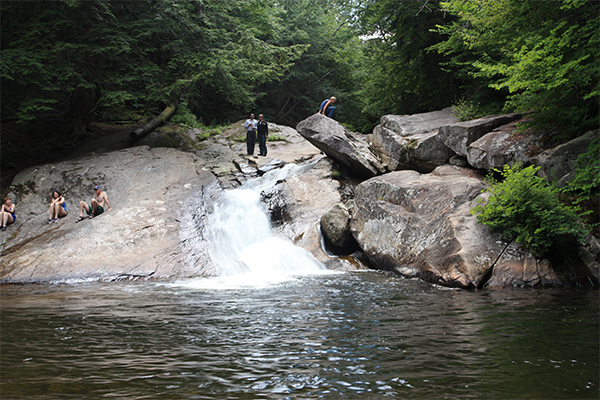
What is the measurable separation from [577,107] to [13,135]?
2211 centimetres

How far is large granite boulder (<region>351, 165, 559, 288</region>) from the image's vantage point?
9.04 metres

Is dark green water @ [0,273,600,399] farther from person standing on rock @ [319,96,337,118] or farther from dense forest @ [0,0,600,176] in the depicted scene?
person standing on rock @ [319,96,337,118]

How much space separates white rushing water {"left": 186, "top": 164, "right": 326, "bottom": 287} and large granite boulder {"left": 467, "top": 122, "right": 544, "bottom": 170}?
5.70 meters

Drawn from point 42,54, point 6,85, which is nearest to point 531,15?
point 42,54

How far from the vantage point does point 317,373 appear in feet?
13.3

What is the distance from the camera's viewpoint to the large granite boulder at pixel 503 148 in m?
10.8

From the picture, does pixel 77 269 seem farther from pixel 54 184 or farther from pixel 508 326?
pixel 508 326

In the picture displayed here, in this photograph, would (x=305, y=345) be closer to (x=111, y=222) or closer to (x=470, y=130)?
(x=111, y=222)

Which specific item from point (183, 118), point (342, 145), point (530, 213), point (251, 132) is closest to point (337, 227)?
point (342, 145)

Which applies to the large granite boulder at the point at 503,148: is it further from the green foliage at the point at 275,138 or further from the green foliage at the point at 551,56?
the green foliage at the point at 275,138

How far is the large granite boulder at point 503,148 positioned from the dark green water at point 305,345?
4.23 m

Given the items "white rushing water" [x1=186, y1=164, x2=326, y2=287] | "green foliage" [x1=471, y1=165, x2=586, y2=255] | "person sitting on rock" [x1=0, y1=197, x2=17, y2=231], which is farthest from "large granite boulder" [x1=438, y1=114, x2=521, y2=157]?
"person sitting on rock" [x1=0, y1=197, x2=17, y2=231]

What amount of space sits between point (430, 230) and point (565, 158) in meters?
3.53

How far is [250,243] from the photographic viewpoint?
13.7m
